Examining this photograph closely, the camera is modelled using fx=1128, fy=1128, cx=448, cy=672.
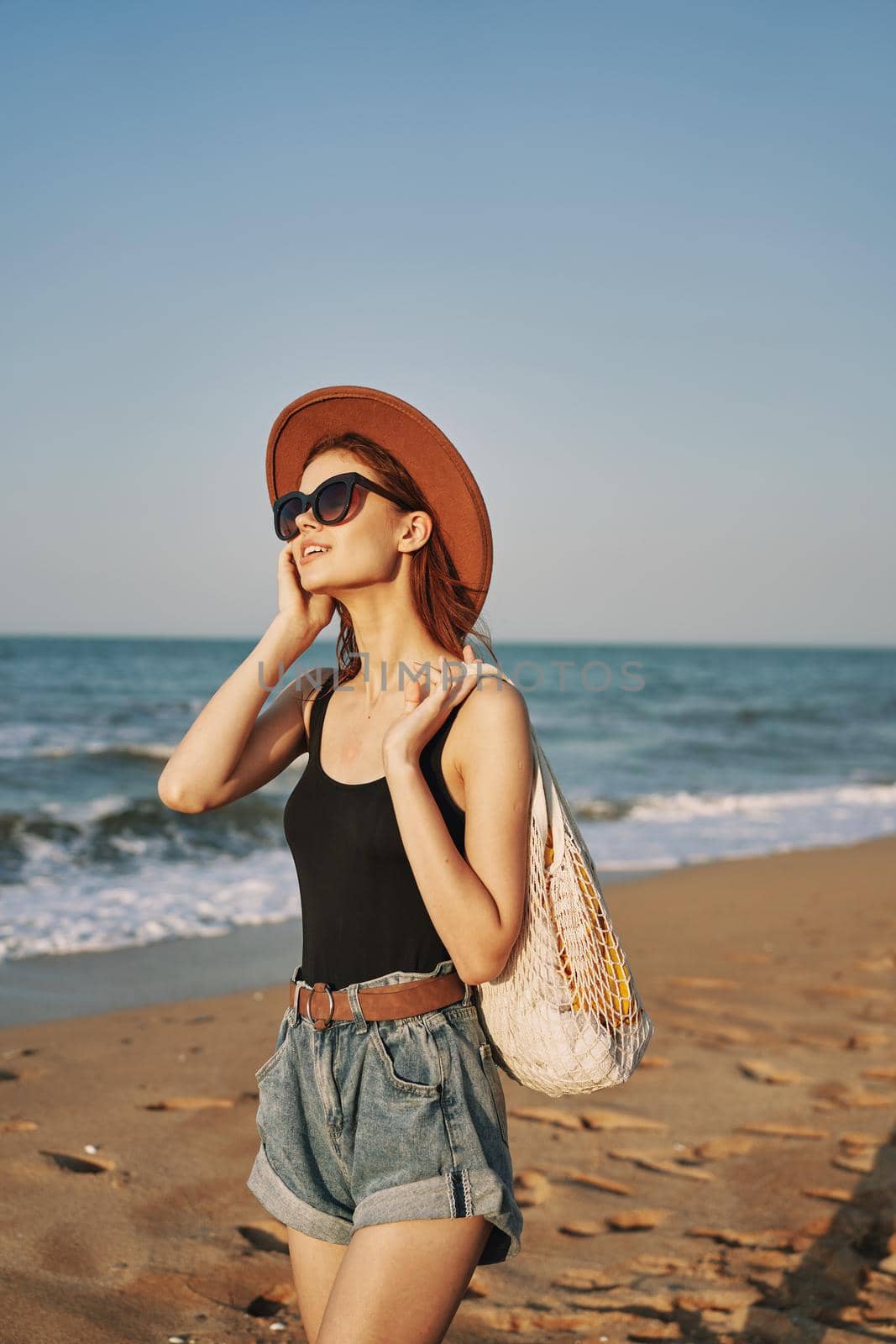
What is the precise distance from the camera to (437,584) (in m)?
2.23

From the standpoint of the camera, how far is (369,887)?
1957mm

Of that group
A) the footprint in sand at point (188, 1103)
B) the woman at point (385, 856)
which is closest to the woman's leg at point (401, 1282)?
the woman at point (385, 856)

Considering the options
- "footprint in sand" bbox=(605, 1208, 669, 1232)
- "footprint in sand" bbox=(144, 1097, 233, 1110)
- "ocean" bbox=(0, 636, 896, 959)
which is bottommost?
"ocean" bbox=(0, 636, 896, 959)

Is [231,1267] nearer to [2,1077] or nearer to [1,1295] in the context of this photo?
[1,1295]

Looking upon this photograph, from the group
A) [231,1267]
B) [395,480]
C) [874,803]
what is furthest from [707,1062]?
[874,803]

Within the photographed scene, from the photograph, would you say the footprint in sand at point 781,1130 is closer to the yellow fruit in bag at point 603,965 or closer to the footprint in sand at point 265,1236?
the footprint in sand at point 265,1236

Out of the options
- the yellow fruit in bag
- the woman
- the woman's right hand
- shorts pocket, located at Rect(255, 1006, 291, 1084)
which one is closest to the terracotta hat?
the woman

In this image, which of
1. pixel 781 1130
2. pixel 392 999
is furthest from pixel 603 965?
pixel 781 1130

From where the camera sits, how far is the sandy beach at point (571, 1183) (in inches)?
124

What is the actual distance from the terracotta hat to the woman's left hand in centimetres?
28

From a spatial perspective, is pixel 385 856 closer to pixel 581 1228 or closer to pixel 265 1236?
pixel 265 1236

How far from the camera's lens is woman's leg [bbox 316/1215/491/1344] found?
1.69 m

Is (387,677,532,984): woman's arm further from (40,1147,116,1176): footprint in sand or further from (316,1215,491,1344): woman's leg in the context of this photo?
(40,1147,116,1176): footprint in sand

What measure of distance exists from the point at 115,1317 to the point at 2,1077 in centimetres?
206
